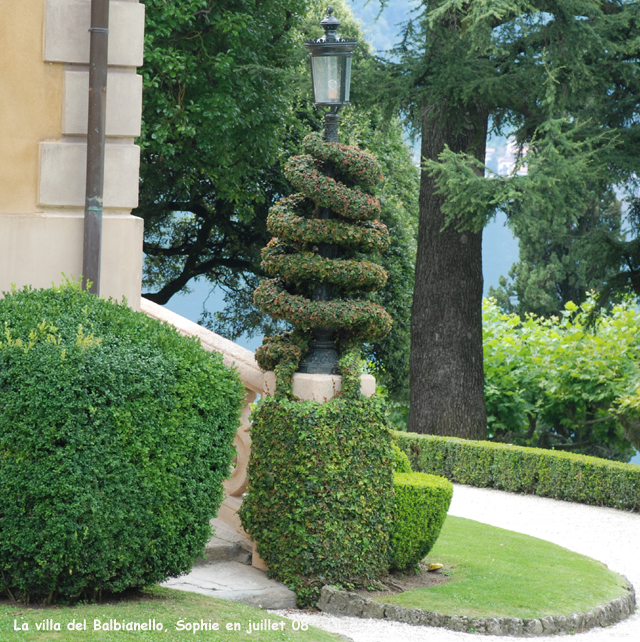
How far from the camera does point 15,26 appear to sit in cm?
594

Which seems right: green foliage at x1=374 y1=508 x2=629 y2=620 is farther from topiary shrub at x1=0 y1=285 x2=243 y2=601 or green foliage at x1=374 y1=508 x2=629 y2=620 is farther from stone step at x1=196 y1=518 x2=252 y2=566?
topiary shrub at x1=0 y1=285 x2=243 y2=601

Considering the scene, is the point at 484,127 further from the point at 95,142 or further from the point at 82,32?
the point at 95,142

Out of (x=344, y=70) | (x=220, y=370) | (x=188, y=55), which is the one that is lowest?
(x=220, y=370)

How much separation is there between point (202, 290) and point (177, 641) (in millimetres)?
18497

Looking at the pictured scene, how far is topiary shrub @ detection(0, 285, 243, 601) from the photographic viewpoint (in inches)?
169

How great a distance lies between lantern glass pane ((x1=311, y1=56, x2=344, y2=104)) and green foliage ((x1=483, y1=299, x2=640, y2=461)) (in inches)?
326

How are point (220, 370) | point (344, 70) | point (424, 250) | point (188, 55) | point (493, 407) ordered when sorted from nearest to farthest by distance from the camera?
point (220, 370) → point (344, 70) → point (424, 250) → point (188, 55) → point (493, 407)

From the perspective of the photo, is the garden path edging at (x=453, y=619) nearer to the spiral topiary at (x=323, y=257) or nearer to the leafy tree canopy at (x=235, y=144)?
the spiral topiary at (x=323, y=257)

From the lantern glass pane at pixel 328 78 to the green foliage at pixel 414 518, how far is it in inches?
117

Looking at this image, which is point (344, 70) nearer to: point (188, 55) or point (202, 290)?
point (188, 55)

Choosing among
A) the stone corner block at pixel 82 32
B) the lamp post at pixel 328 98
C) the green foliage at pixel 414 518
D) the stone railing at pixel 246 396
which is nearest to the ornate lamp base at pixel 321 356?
the lamp post at pixel 328 98

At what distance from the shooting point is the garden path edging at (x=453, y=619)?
5.64 metres

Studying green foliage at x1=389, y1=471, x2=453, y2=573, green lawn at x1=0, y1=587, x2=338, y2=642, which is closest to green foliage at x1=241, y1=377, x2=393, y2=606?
green foliage at x1=389, y1=471, x2=453, y2=573

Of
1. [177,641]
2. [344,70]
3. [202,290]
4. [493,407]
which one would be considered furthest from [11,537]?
[202,290]
